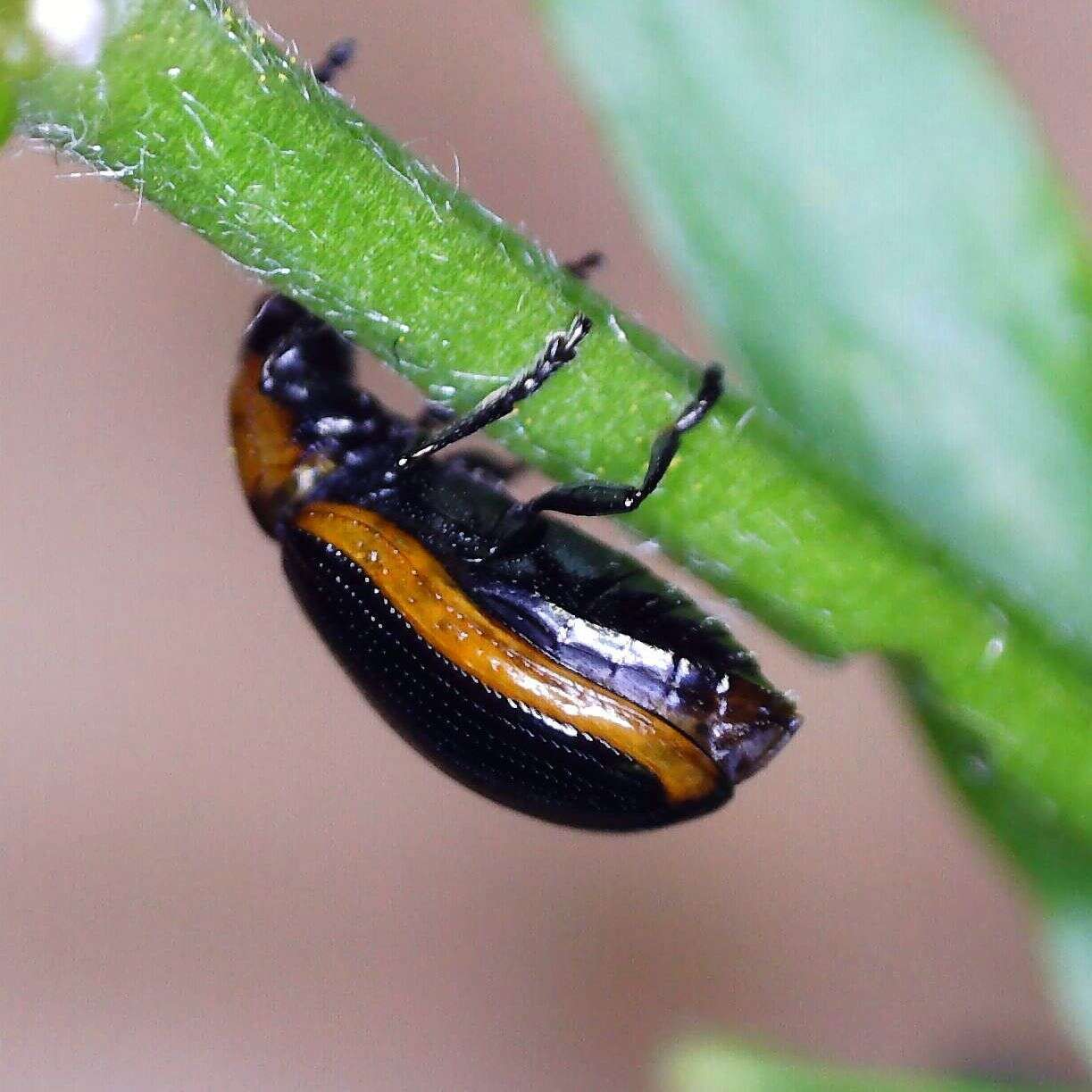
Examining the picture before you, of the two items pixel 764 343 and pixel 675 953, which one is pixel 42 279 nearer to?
pixel 675 953

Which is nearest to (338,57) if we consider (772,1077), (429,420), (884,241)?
(429,420)

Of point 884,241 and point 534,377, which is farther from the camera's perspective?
point 884,241

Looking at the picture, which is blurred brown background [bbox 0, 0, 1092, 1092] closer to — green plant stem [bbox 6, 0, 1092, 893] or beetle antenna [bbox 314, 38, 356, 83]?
beetle antenna [bbox 314, 38, 356, 83]

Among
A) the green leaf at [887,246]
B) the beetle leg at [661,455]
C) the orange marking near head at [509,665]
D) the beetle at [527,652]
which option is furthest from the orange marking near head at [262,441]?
the beetle leg at [661,455]

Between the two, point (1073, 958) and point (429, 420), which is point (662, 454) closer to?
point (1073, 958)

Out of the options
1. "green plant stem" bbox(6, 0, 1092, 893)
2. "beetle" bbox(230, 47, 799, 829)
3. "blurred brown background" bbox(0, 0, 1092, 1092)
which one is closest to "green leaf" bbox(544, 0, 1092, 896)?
"green plant stem" bbox(6, 0, 1092, 893)

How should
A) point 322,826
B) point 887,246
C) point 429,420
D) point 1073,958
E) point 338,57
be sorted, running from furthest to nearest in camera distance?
point 322,826
point 429,420
point 338,57
point 1073,958
point 887,246

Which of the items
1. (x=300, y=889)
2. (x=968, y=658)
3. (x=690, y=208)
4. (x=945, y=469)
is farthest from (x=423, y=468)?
(x=300, y=889)

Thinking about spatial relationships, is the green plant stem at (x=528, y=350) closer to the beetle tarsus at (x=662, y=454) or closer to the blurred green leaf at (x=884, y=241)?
the beetle tarsus at (x=662, y=454)
